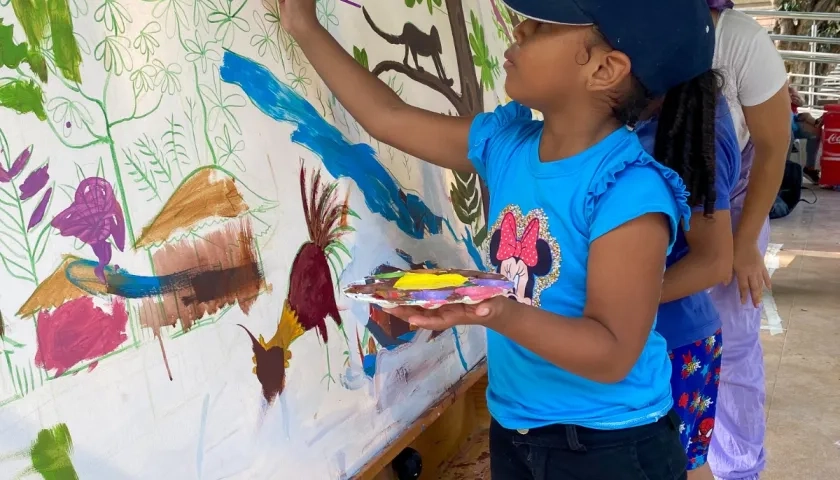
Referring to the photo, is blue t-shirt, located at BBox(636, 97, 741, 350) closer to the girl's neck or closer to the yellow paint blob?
the girl's neck

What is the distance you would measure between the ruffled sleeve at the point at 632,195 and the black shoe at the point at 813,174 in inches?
346

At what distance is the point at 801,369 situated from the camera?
11.5 feet

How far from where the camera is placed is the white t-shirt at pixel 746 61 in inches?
63.2

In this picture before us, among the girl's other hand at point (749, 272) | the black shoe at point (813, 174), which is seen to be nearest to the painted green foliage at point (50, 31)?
the girl's other hand at point (749, 272)

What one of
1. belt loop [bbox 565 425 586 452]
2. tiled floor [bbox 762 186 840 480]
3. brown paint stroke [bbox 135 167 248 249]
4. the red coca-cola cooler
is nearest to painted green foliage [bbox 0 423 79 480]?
brown paint stroke [bbox 135 167 248 249]

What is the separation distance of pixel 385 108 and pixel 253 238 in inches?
13.4

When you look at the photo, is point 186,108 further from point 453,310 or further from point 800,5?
point 800,5

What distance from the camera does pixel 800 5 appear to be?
12.1 metres

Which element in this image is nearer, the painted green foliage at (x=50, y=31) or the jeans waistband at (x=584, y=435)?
the painted green foliage at (x=50, y=31)

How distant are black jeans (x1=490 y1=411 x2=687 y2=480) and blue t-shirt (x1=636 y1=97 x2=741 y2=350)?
0.74ft

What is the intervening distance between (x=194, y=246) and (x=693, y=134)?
30.9 inches

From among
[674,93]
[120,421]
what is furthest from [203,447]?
[674,93]

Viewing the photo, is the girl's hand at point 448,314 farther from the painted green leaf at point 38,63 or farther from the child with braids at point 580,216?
the painted green leaf at point 38,63

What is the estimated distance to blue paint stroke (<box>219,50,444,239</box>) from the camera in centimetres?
119
